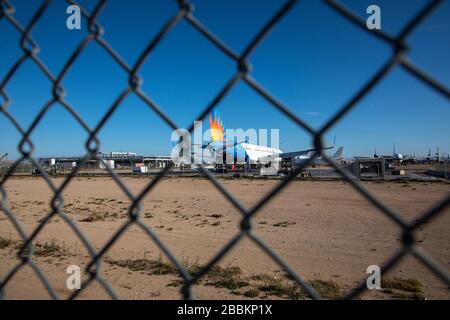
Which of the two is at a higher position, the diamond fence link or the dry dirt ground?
the diamond fence link

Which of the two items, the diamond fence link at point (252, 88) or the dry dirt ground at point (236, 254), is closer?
the diamond fence link at point (252, 88)

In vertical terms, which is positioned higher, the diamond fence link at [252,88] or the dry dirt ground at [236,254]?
the diamond fence link at [252,88]

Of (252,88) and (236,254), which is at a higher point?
(252,88)

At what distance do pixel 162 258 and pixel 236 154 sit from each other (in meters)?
38.2

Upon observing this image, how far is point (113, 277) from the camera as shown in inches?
207

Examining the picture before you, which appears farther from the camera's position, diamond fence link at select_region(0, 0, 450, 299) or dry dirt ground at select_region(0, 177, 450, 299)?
dry dirt ground at select_region(0, 177, 450, 299)

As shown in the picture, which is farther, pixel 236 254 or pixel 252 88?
pixel 236 254
